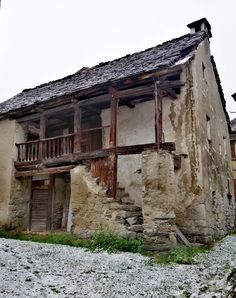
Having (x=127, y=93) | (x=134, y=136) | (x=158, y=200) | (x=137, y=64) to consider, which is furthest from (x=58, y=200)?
(x=158, y=200)

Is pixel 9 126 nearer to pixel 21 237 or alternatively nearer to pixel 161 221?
pixel 21 237

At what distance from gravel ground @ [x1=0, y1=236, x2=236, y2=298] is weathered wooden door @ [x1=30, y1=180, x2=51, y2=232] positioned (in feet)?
22.1

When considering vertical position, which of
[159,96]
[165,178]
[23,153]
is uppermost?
[159,96]

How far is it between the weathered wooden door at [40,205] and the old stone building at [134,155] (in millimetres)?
48

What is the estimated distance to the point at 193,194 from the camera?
33.0 ft

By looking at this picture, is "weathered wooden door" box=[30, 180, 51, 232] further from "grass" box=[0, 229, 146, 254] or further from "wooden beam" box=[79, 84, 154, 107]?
"wooden beam" box=[79, 84, 154, 107]

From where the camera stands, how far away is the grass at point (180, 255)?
23.3 ft

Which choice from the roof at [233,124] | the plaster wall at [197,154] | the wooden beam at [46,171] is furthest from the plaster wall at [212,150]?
the roof at [233,124]

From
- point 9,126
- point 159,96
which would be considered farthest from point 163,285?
point 9,126

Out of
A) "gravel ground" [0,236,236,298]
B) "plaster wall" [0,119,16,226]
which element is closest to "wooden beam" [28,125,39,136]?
"plaster wall" [0,119,16,226]

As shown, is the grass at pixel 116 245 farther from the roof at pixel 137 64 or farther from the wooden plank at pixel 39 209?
the roof at pixel 137 64

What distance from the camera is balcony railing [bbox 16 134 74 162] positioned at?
12.1 meters

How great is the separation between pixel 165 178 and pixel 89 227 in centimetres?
306

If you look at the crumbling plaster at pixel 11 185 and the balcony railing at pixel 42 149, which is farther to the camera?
the crumbling plaster at pixel 11 185
